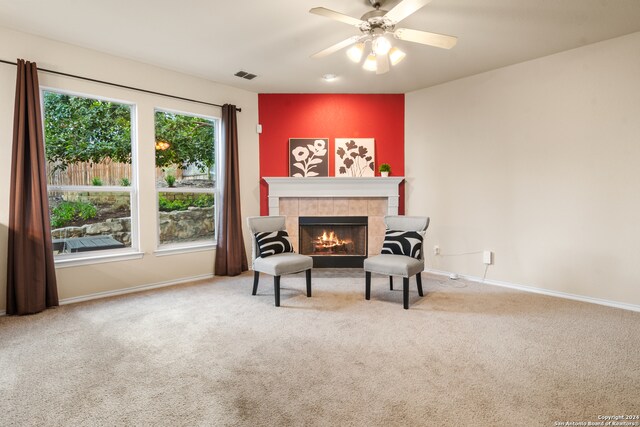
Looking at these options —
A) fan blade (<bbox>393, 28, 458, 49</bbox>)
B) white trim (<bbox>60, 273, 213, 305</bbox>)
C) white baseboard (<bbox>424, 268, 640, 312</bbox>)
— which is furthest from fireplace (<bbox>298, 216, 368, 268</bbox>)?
fan blade (<bbox>393, 28, 458, 49</bbox>)

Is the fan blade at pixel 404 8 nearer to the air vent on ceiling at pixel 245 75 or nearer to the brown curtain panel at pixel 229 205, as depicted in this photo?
the air vent on ceiling at pixel 245 75

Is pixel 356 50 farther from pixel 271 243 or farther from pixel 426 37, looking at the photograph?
pixel 271 243

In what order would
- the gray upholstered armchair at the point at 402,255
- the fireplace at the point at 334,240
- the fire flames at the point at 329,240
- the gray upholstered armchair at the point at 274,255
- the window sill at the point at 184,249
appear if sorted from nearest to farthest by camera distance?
1. the gray upholstered armchair at the point at 402,255
2. the gray upholstered armchair at the point at 274,255
3. the window sill at the point at 184,249
4. the fireplace at the point at 334,240
5. the fire flames at the point at 329,240

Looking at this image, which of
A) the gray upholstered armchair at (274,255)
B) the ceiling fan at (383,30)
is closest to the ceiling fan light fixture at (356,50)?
the ceiling fan at (383,30)

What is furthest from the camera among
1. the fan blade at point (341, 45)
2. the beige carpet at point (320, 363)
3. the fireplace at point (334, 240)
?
the fireplace at point (334, 240)

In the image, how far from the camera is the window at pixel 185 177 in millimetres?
4477

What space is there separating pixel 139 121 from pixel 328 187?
8.33 ft

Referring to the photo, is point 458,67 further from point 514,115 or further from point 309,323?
point 309,323

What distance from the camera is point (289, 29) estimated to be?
3311 mm

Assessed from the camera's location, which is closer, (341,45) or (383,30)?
(383,30)

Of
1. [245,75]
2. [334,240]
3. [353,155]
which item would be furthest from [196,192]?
[353,155]

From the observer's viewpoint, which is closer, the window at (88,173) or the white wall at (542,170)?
the white wall at (542,170)

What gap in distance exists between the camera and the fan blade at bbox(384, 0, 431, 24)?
2.22 m

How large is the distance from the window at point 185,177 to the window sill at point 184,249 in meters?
0.07
